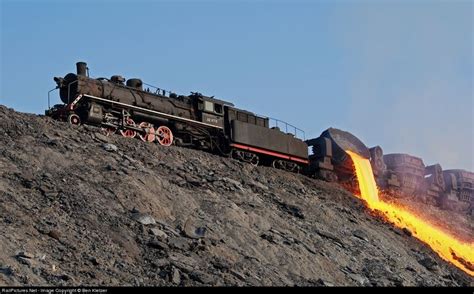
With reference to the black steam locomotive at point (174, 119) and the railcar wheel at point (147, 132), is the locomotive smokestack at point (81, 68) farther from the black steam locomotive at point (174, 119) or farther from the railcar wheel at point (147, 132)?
the railcar wheel at point (147, 132)

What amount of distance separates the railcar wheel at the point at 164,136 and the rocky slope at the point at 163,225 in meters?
1.69

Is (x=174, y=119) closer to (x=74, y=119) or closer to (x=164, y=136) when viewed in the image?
(x=164, y=136)

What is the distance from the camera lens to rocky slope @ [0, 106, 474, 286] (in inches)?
640

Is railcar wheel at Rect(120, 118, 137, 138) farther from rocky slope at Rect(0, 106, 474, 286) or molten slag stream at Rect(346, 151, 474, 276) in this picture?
molten slag stream at Rect(346, 151, 474, 276)

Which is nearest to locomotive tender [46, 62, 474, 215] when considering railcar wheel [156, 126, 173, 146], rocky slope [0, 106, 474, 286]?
railcar wheel [156, 126, 173, 146]

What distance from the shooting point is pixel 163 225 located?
19219 mm

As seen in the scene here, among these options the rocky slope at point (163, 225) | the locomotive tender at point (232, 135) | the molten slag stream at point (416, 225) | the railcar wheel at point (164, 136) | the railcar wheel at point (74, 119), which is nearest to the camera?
the rocky slope at point (163, 225)

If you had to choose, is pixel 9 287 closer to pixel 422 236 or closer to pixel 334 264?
pixel 334 264

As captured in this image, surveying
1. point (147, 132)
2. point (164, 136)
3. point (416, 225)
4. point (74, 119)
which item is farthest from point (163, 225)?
point (416, 225)

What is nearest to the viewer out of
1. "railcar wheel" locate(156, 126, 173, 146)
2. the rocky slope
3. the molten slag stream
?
the rocky slope

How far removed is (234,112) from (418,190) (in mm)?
14570

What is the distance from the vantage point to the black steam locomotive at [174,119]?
27500 millimetres

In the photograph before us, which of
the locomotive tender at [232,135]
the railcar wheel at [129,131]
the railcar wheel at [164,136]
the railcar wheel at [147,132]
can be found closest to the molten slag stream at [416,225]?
the locomotive tender at [232,135]

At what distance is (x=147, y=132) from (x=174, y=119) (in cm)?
207
